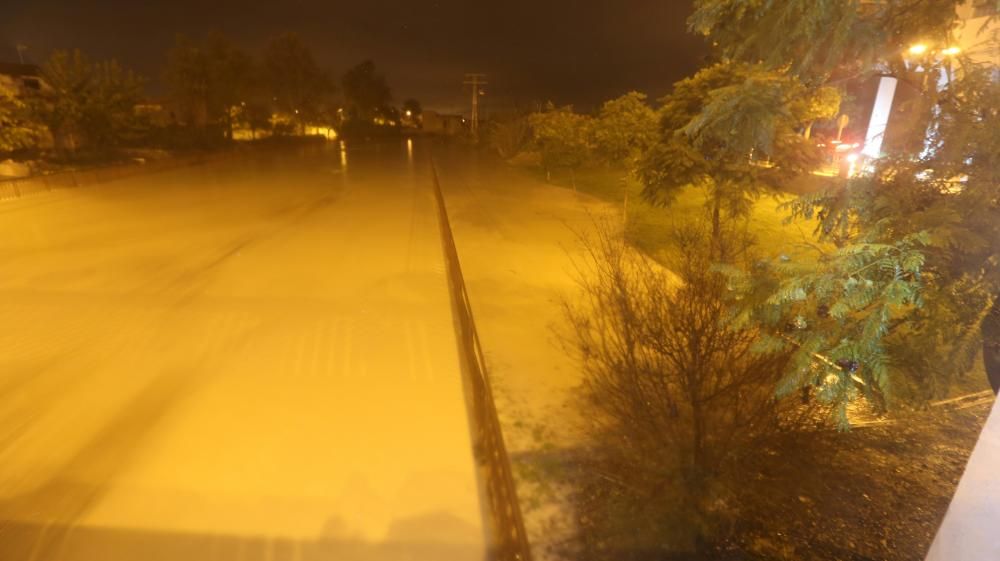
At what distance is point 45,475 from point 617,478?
4244mm

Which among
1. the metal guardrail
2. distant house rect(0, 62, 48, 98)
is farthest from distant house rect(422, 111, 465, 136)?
the metal guardrail

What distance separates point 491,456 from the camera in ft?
14.4

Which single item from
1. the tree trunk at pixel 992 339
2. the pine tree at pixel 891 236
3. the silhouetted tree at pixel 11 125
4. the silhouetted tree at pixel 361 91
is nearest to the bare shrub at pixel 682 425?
the pine tree at pixel 891 236

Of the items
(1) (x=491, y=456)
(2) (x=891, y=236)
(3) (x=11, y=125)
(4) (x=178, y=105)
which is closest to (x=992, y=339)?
(2) (x=891, y=236)

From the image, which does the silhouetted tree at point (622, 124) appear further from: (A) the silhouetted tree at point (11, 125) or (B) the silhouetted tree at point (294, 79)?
(B) the silhouetted tree at point (294, 79)

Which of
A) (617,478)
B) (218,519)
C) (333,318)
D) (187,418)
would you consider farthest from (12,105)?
(617,478)

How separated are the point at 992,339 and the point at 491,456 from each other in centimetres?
322

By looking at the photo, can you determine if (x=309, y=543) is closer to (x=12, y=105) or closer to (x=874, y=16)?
(x=874, y=16)

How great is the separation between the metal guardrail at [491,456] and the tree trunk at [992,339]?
2.67 meters

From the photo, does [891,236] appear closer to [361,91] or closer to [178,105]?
[178,105]

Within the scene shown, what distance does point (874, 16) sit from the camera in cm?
284

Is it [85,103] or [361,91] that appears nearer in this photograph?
[85,103]

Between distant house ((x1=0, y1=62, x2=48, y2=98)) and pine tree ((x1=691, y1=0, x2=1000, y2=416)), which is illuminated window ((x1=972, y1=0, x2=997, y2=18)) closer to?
pine tree ((x1=691, y1=0, x2=1000, y2=416))

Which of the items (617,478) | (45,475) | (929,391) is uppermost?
(929,391)
